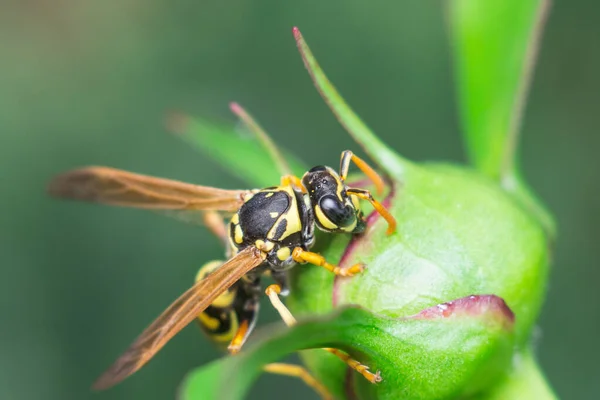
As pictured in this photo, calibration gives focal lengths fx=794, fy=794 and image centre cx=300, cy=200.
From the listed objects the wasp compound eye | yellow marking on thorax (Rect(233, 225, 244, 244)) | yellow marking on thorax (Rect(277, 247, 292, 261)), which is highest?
yellow marking on thorax (Rect(233, 225, 244, 244))

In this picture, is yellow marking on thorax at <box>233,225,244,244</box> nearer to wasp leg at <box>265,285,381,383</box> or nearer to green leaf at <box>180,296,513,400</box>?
wasp leg at <box>265,285,381,383</box>

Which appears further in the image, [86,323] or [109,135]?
[109,135]

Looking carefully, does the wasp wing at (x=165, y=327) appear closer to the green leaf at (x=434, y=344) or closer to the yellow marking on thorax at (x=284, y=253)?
the yellow marking on thorax at (x=284, y=253)

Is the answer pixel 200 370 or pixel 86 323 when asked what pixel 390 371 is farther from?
pixel 86 323

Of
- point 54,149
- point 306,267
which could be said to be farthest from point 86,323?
point 306,267

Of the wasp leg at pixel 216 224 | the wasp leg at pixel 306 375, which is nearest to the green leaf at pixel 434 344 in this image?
the wasp leg at pixel 306 375

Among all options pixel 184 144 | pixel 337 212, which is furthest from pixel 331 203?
pixel 184 144

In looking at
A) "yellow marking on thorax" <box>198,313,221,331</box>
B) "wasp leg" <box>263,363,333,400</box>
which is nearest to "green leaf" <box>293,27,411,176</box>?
"wasp leg" <box>263,363,333,400</box>
